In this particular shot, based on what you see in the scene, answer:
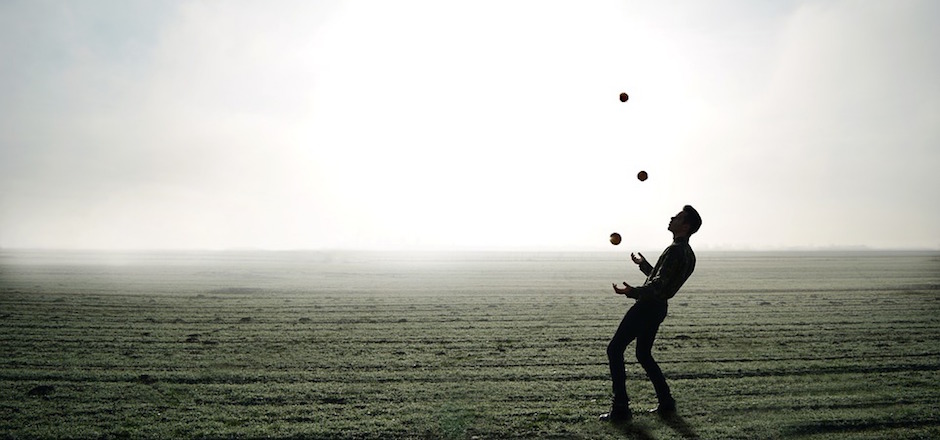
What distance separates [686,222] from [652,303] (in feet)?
2.94

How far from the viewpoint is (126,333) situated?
10.5 m

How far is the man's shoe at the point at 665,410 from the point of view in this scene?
5.34m

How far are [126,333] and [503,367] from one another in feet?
26.2

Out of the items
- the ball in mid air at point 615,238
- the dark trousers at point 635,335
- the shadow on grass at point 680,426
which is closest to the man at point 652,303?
the dark trousers at point 635,335

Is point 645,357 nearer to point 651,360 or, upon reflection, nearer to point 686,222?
point 651,360

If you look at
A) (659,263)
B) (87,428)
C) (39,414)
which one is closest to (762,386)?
(659,263)

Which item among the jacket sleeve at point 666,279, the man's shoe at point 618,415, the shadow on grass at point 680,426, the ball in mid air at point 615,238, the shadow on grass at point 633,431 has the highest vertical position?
the ball in mid air at point 615,238

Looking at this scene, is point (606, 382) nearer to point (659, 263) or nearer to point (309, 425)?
point (659, 263)

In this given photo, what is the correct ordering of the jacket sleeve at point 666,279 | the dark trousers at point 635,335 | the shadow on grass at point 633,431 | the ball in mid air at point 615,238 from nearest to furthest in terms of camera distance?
the shadow on grass at point 633,431
the jacket sleeve at point 666,279
the dark trousers at point 635,335
the ball in mid air at point 615,238

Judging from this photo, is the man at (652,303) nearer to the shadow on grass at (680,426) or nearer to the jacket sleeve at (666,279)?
the jacket sleeve at (666,279)

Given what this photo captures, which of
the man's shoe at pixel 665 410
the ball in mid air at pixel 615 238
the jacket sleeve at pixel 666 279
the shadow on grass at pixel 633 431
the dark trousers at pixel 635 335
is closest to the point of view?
the shadow on grass at pixel 633 431

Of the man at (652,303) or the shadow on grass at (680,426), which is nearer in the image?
the shadow on grass at (680,426)

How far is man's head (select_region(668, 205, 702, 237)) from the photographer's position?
5215mm

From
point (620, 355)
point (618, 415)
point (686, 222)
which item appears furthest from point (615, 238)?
point (618, 415)
